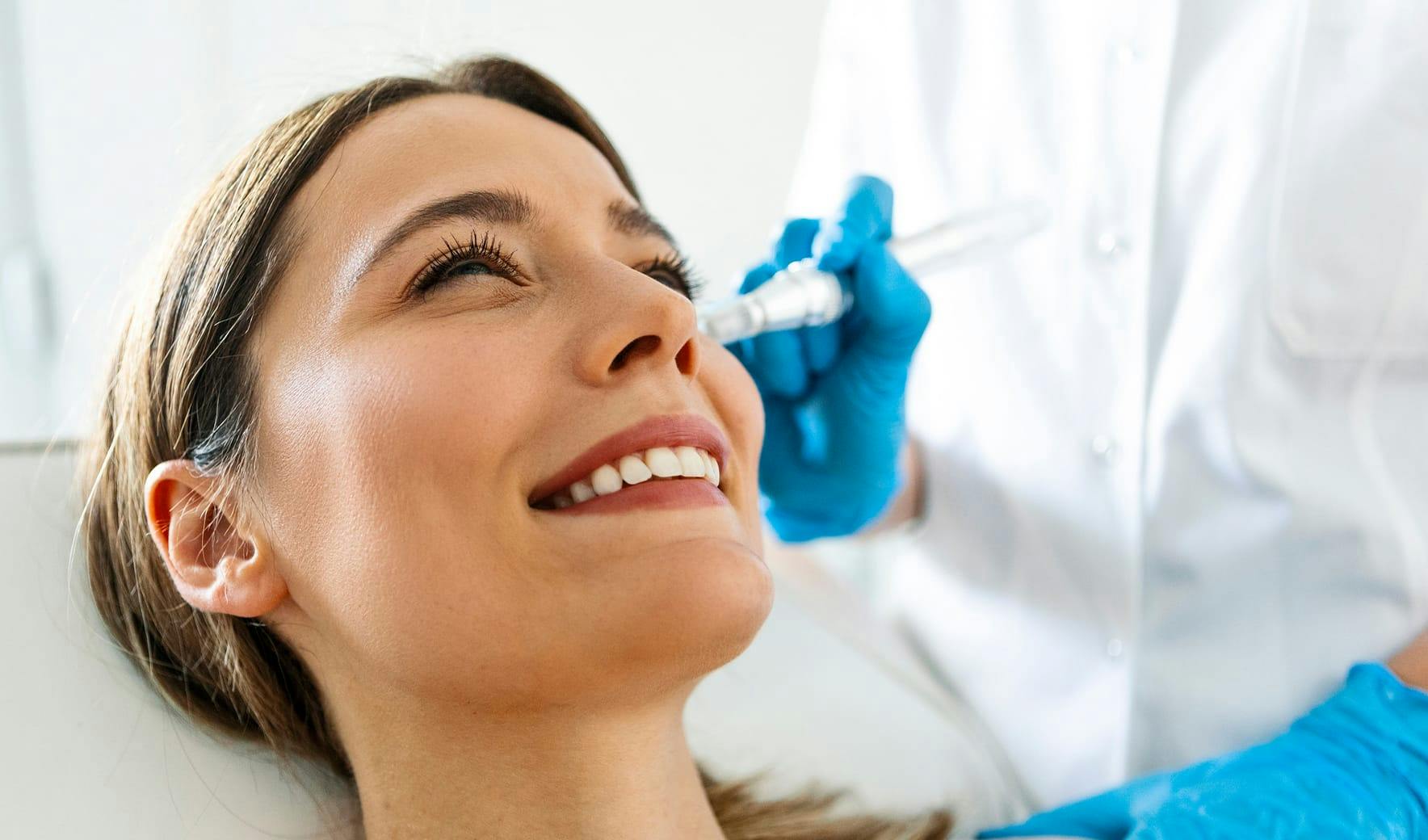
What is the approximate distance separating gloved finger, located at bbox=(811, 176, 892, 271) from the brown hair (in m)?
0.36

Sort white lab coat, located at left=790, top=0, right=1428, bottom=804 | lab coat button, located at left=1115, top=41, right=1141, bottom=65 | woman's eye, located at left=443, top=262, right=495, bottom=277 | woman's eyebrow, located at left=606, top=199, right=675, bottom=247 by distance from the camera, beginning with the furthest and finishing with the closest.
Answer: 1. lab coat button, located at left=1115, top=41, right=1141, bottom=65
2. white lab coat, located at left=790, top=0, right=1428, bottom=804
3. woman's eyebrow, located at left=606, top=199, right=675, bottom=247
4. woman's eye, located at left=443, top=262, right=495, bottom=277

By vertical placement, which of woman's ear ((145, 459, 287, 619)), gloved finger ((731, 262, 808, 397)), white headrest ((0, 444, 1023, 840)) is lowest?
white headrest ((0, 444, 1023, 840))

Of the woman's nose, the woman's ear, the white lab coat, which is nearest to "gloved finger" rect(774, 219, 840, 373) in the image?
the white lab coat

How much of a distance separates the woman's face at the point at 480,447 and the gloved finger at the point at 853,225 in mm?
303

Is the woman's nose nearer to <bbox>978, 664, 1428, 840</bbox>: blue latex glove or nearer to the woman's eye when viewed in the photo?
the woman's eye

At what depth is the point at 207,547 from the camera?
104 cm

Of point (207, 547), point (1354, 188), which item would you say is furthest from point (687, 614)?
point (1354, 188)

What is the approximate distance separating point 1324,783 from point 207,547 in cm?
103

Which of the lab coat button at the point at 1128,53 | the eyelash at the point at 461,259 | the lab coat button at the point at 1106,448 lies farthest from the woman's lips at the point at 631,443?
the lab coat button at the point at 1128,53

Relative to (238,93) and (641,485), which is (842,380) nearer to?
(641,485)

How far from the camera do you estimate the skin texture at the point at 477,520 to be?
90 centimetres

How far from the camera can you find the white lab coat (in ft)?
3.98

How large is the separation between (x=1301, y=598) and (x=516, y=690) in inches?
32.3

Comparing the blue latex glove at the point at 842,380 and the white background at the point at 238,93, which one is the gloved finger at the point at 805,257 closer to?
the blue latex glove at the point at 842,380
